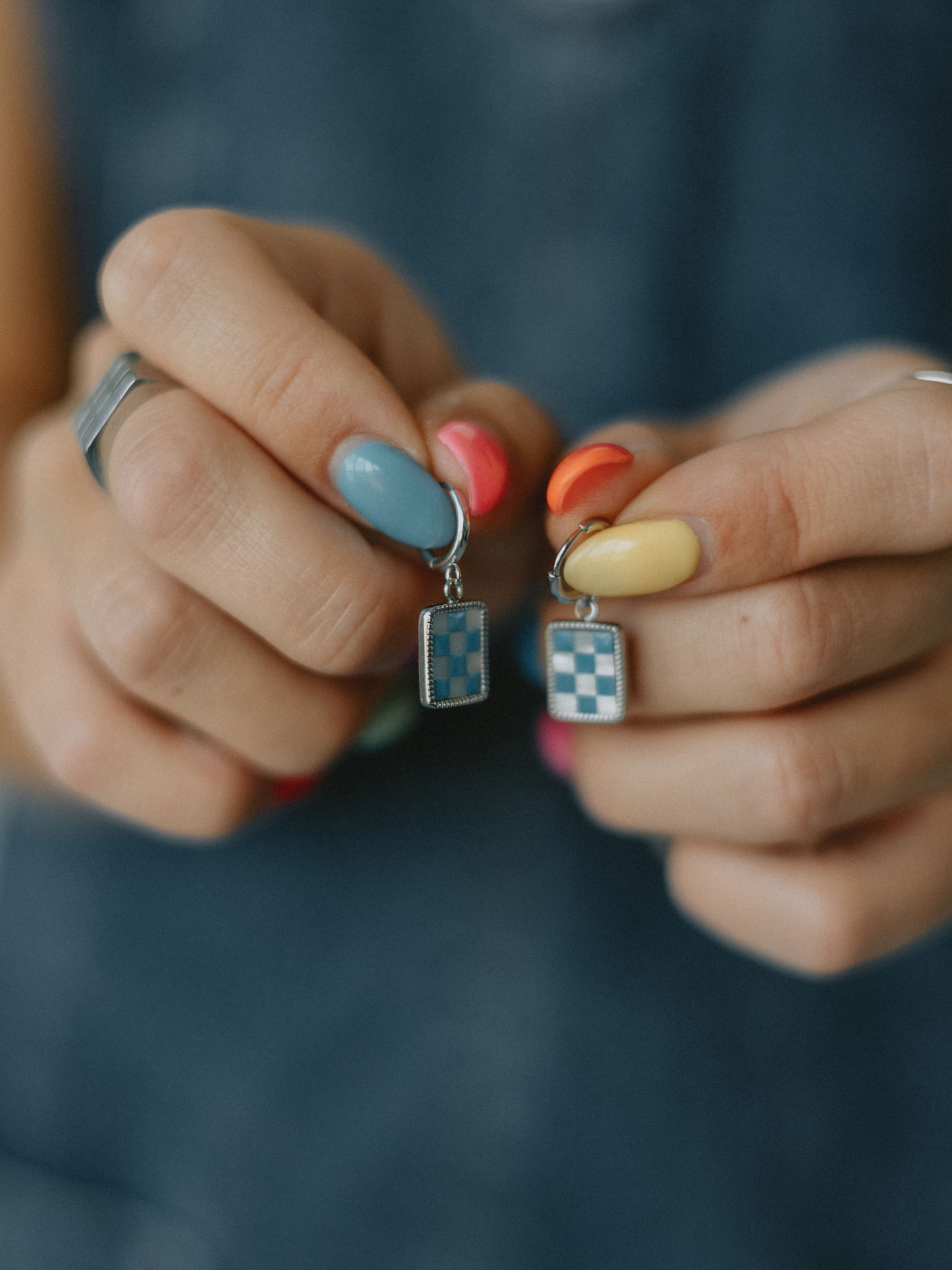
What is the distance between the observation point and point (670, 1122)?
1.32 m

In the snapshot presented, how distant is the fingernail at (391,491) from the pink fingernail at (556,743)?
1.36 feet

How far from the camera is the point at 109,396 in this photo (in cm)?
84

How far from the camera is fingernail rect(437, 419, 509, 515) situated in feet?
2.60

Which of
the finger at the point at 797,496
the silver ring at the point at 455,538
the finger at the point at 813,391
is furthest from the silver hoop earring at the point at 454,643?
the finger at the point at 813,391

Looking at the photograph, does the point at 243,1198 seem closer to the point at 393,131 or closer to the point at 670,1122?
the point at 670,1122

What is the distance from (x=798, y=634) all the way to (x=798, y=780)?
0.15 meters

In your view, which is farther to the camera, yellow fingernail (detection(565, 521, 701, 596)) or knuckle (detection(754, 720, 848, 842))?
knuckle (detection(754, 720, 848, 842))

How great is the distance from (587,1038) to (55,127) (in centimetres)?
165

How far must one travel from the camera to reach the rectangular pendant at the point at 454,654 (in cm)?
83

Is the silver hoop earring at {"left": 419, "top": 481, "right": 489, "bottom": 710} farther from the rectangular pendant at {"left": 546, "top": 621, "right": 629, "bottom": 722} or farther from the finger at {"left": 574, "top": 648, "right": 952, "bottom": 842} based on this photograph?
the finger at {"left": 574, "top": 648, "right": 952, "bottom": 842}

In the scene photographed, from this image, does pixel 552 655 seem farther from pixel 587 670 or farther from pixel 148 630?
pixel 148 630

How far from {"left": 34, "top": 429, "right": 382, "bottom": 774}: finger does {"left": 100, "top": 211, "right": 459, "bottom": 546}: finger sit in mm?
169

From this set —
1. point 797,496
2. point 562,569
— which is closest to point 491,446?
point 562,569

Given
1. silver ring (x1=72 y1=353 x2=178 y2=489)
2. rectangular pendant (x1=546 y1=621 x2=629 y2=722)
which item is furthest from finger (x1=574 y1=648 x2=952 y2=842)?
silver ring (x1=72 y1=353 x2=178 y2=489)
